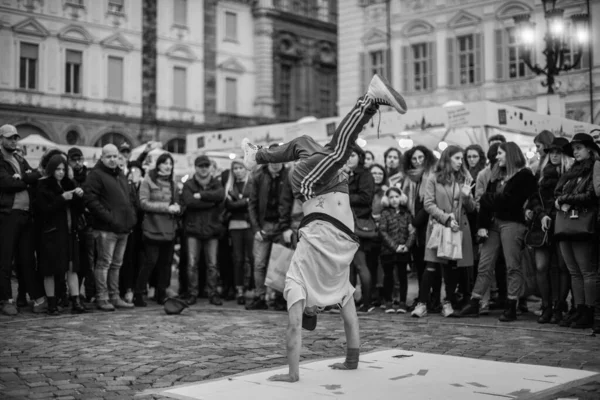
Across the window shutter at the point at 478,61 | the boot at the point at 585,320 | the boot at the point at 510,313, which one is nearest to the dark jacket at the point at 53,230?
the boot at the point at 510,313

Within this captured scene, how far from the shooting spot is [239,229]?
1180 centimetres

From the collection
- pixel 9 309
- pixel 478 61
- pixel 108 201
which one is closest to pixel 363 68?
pixel 478 61

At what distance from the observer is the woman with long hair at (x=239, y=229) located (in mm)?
11680

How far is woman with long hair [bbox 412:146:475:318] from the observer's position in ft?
31.6

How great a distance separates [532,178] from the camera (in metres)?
9.27

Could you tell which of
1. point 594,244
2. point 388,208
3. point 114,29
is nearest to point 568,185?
point 594,244

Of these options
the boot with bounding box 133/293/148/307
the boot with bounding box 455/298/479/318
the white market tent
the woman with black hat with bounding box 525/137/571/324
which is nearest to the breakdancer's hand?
the woman with black hat with bounding box 525/137/571/324

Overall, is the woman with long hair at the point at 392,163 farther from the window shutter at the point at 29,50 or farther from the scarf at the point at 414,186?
the window shutter at the point at 29,50

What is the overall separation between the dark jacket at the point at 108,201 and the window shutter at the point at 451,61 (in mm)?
20624

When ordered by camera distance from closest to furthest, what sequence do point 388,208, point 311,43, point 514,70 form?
point 388,208, point 514,70, point 311,43

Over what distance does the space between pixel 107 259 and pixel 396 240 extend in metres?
3.89

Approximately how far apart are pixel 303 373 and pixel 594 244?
4163 millimetres

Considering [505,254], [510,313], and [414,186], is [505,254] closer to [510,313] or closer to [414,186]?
[510,313]

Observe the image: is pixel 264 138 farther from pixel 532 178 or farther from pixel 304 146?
pixel 304 146
